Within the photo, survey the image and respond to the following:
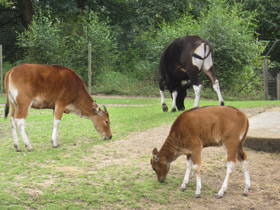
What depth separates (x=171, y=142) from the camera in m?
5.15

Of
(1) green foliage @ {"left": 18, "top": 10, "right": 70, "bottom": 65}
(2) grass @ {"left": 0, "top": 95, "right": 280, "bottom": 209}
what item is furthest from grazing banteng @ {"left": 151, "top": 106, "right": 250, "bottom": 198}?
(1) green foliage @ {"left": 18, "top": 10, "right": 70, "bottom": 65}

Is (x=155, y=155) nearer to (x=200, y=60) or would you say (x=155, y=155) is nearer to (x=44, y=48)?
(x=200, y=60)

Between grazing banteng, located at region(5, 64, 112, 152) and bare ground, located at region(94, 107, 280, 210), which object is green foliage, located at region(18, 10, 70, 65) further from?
grazing banteng, located at region(5, 64, 112, 152)

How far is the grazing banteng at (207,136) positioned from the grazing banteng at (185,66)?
446 cm

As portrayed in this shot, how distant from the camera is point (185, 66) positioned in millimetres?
9789

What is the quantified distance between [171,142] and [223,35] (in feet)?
43.1

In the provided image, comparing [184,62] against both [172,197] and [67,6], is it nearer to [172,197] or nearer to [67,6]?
[172,197]

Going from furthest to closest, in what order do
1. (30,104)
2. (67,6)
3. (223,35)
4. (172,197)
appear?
(67,6), (223,35), (30,104), (172,197)

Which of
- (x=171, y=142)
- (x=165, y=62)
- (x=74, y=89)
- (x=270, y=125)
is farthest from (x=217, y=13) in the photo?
(x=171, y=142)

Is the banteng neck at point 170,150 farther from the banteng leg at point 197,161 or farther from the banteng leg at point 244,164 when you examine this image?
the banteng leg at point 244,164

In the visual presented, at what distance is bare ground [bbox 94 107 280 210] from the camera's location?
15.8 ft

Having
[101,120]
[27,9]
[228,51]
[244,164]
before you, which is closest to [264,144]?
[244,164]

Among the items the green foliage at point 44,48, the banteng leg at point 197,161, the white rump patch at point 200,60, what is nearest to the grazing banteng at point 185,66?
the white rump patch at point 200,60

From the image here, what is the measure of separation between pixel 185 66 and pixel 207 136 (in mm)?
5018
